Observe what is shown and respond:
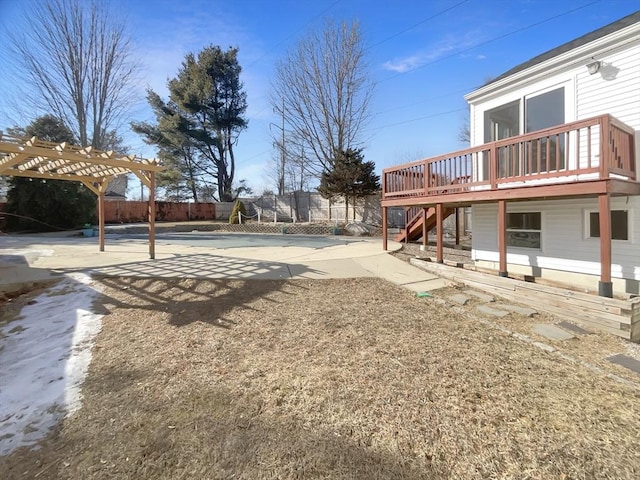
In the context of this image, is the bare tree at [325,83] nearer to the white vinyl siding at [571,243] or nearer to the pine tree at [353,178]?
the pine tree at [353,178]

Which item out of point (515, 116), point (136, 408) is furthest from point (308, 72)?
point (136, 408)

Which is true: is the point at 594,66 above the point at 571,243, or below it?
above

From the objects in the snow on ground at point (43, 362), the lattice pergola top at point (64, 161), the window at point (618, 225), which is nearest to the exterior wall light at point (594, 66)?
the window at point (618, 225)

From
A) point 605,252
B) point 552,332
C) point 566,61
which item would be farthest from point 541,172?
point 552,332

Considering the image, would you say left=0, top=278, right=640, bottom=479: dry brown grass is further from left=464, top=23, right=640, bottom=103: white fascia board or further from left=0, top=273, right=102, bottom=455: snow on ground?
left=464, top=23, right=640, bottom=103: white fascia board

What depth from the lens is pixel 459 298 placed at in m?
5.28

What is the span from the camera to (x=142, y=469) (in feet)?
6.29

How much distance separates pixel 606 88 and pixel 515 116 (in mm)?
1664

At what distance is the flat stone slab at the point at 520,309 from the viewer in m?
4.81

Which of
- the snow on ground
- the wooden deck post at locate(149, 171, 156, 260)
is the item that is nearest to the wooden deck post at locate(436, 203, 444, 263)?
the snow on ground

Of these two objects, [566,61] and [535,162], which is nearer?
[566,61]

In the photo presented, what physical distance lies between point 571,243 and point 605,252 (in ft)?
5.88

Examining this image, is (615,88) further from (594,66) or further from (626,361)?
(626,361)

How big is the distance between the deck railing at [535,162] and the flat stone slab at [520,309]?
7.24ft
